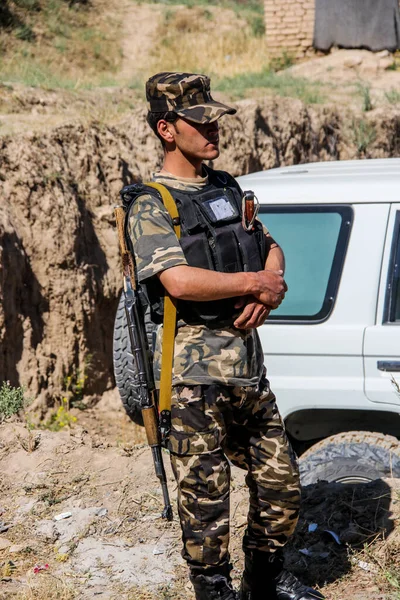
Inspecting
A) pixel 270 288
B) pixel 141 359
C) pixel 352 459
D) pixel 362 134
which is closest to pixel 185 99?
pixel 270 288

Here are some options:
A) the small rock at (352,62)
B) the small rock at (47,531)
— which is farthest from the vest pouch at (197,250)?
the small rock at (352,62)

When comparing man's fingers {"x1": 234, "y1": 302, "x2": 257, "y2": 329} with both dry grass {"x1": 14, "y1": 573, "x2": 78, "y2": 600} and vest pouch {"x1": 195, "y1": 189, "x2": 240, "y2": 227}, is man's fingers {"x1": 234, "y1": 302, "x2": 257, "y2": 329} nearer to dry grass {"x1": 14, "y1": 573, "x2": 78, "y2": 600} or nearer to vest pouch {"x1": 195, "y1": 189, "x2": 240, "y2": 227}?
vest pouch {"x1": 195, "y1": 189, "x2": 240, "y2": 227}

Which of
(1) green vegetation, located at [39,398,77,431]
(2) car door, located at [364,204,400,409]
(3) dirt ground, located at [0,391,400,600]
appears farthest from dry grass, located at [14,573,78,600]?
(1) green vegetation, located at [39,398,77,431]

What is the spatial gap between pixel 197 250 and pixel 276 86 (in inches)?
360

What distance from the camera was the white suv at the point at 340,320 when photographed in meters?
3.95

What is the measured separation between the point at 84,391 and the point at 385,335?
3.27 m

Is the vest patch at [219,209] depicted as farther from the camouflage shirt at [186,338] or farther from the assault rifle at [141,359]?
the assault rifle at [141,359]

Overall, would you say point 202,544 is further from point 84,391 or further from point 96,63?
point 96,63

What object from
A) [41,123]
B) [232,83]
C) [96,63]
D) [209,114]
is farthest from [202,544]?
[96,63]

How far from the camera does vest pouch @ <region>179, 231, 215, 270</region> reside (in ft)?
9.09

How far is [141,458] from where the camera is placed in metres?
4.50

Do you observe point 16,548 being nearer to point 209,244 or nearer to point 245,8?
point 209,244

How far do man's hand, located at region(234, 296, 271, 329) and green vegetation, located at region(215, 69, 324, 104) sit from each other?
7.63 meters

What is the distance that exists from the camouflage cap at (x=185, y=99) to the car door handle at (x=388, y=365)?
5.33ft
